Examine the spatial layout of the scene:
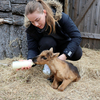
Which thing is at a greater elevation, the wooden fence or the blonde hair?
the blonde hair

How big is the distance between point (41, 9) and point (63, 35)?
877 millimetres

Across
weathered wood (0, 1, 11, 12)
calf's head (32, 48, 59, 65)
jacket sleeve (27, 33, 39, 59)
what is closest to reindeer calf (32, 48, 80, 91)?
calf's head (32, 48, 59, 65)

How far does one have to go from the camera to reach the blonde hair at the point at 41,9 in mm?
2022

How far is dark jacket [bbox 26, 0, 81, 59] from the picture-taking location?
2464 mm

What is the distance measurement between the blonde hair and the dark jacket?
17cm

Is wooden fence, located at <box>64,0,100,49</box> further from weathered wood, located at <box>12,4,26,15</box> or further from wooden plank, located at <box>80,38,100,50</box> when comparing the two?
weathered wood, located at <box>12,4,26,15</box>

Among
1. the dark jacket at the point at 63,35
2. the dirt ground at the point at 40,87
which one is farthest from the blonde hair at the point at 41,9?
the dirt ground at the point at 40,87

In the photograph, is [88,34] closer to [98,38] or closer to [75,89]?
[98,38]

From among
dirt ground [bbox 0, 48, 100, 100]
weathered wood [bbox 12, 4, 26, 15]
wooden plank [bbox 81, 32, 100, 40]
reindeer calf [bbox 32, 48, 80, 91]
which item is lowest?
wooden plank [bbox 81, 32, 100, 40]

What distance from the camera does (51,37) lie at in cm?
276

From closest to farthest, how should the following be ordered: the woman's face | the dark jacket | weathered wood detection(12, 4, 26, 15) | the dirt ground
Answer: the dirt ground, the woman's face, the dark jacket, weathered wood detection(12, 4, 26, 15)

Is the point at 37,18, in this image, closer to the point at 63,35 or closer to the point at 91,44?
the point at 63,35

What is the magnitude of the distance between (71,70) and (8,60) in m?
2.13

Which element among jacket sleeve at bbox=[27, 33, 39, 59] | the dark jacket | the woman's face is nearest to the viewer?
the woman's face
